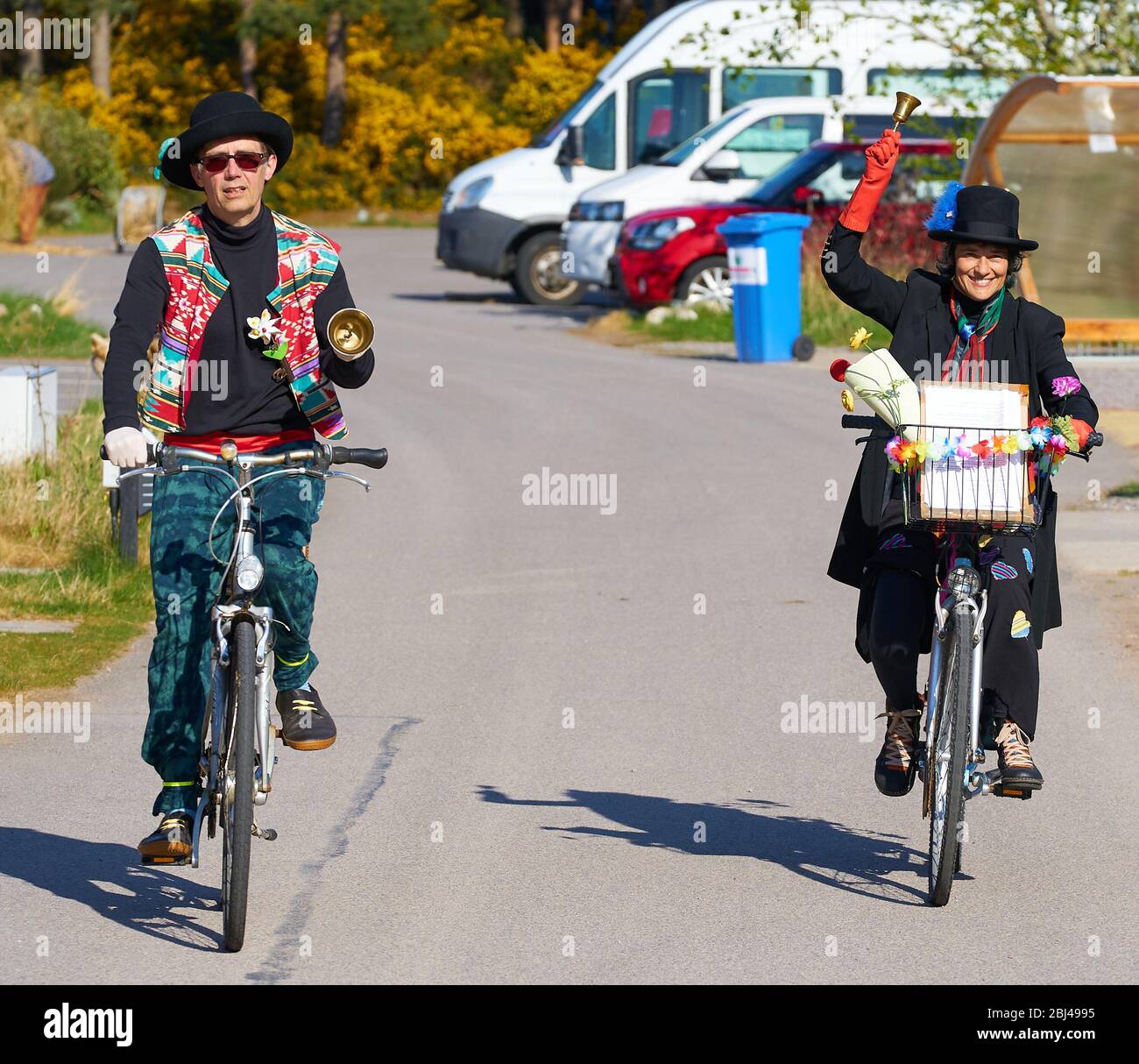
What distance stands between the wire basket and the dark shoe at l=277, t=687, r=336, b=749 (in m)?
1.62

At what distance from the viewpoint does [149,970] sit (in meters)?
5.36

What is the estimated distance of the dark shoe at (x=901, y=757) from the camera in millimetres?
6199

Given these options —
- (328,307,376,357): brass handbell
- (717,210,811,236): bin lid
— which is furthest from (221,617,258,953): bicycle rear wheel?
(717,210,811,236): bin lid

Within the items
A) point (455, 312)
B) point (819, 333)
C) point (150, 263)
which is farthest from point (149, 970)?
point (455, 312)

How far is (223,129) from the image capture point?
223 inches

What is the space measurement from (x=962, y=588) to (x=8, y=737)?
141 inches

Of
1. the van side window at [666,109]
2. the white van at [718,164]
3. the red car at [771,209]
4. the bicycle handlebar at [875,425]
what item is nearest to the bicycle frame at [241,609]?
the bicycle handlebar at [875,425]

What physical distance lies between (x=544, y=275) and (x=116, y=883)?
20.6m

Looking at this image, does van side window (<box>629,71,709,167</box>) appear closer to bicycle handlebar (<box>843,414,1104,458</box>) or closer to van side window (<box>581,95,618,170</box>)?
van side window (<box>581,95,618,170</box>)

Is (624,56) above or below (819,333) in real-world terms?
above

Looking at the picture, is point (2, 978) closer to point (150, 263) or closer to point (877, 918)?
point (150, 263)

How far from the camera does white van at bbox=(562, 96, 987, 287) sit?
23734 millimetres

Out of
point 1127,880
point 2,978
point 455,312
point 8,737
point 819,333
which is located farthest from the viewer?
point 455,312

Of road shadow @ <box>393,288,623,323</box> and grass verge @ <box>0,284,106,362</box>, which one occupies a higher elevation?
grass verge @ <box>0,284,106,362</box>
